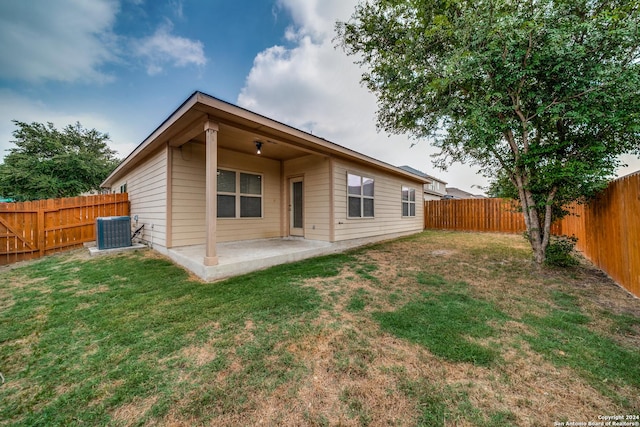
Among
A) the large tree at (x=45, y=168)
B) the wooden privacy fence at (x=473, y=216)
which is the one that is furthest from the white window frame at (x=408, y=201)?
the large tree at (x=45, y=168)

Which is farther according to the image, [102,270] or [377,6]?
[377,6]

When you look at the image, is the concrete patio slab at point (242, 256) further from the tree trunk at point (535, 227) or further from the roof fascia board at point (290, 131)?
the tree trunk at point (535, 227)

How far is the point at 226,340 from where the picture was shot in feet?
7.42

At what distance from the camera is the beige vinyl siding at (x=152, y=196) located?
5559 millimetres

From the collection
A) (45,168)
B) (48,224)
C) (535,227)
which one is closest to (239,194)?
(48,224)

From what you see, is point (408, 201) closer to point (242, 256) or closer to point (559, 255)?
point (559, 255)

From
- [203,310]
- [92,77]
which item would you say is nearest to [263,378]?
→ [203,310]

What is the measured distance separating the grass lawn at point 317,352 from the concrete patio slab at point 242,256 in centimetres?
29

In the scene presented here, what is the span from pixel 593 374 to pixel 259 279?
375 cm

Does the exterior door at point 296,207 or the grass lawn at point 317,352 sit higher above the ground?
the exterior door at point 296,207

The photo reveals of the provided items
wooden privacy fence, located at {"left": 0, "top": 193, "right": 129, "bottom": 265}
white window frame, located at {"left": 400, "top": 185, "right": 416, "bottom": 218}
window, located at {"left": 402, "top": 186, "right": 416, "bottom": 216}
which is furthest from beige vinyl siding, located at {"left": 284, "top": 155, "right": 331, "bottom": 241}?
wooden privacy fence, located at {"left": 0, "top": 193, "right": 129, "bottom": 265}

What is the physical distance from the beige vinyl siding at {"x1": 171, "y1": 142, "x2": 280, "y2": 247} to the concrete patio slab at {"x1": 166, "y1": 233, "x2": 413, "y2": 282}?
0.88ft

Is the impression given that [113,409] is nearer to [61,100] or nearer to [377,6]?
[377,6]

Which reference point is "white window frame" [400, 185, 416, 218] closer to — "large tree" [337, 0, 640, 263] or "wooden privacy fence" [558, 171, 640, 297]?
"large tree" [337, 0, 640, 263]
